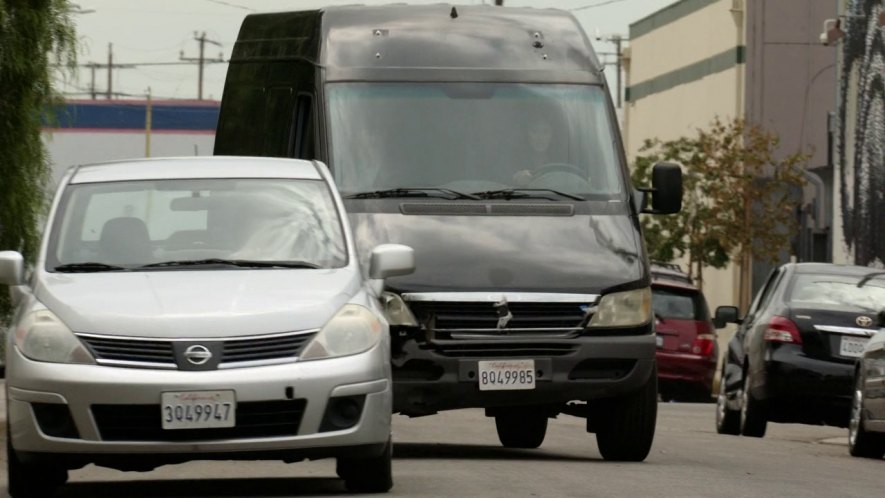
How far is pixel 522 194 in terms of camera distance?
13984mm

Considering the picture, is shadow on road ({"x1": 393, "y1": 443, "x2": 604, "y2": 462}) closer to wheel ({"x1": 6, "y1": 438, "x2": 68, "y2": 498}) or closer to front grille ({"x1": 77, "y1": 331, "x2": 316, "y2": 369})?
wheel ({"x1": 6, "y1": 438, "x2": 68, "y2": 498})

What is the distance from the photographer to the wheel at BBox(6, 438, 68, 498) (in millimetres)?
10641

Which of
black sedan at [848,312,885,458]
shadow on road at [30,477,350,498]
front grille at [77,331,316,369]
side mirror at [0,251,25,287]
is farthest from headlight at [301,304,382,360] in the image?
black sedan at [848,312,885,458]

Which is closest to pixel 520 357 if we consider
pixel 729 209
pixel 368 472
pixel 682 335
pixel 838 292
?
pixel 368 472

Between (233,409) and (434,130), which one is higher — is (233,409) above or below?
below

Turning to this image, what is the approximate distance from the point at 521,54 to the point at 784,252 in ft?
171

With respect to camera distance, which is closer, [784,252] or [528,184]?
[528,184]

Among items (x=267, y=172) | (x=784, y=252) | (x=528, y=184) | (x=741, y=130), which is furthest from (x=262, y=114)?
(x=784, y=252)

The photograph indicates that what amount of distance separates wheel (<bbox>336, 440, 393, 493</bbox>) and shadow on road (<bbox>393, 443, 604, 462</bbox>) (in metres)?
3.39

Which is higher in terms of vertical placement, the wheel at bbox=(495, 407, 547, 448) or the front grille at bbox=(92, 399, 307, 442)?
the front grille at bbox=(92, 399, 307, 442)

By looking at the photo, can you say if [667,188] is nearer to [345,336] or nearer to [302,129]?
[302,129]

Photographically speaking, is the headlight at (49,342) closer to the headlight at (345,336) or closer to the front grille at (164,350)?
the front grille at (164,350)

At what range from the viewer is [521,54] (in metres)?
14.8

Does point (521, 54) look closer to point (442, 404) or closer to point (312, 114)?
point (312, 114)
